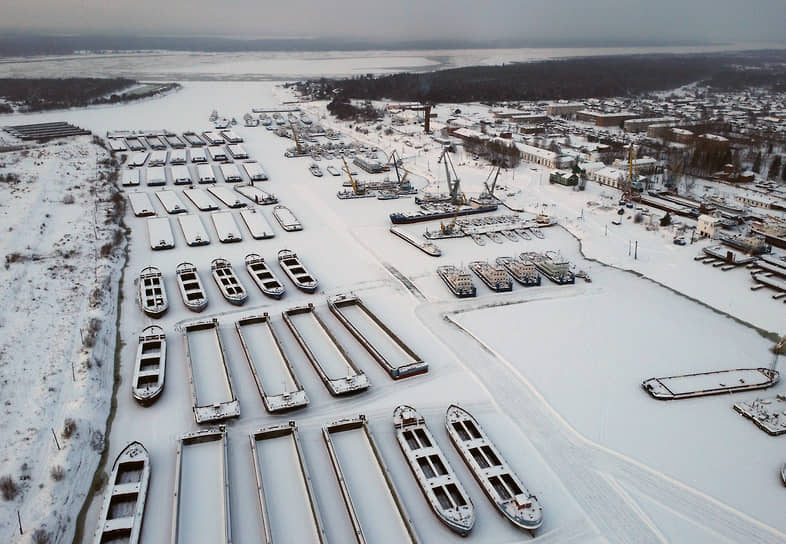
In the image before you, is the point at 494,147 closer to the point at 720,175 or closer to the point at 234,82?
the point at 720,175

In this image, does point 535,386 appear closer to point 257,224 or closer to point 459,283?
point 459,283

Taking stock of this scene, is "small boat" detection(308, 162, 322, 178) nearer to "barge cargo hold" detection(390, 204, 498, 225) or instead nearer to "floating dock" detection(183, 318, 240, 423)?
"barge cargo hold" detection(390, 204, 498, 225)

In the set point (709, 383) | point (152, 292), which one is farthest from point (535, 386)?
point (152, 292)

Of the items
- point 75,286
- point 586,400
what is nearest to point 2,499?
point 75,286

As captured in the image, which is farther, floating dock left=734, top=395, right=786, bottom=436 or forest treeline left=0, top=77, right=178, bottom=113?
forest treeline left=0, top=77, right=178, bottom=113

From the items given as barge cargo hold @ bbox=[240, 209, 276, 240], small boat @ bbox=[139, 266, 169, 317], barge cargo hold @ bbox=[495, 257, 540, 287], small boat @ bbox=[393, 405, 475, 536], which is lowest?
small boat @ bbox=[393, 405, 475, 536]

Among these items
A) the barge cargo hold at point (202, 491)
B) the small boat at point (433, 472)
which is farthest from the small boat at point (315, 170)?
the barge cargo hold at point (202, 491)

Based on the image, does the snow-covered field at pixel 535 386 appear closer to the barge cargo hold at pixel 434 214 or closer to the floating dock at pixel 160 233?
the floating dock at pixel 160 233

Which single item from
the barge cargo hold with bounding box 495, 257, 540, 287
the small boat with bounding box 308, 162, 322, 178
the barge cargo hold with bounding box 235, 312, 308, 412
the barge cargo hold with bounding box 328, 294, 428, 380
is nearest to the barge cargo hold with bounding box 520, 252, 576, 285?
the barge cargo hold with bounding box 495, 257, 540, 287
